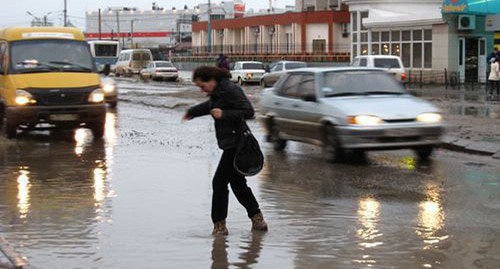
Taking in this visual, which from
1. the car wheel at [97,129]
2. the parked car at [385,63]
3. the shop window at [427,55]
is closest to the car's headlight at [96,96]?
the car wheel at [97,129]

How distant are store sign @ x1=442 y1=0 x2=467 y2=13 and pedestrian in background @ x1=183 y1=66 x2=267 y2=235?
31.4 meters

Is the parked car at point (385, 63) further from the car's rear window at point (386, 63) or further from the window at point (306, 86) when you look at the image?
the window at point (306, 86)

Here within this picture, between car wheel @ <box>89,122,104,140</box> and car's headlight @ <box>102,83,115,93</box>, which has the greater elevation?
car's headlight @ <box>102,83,115,93</box>

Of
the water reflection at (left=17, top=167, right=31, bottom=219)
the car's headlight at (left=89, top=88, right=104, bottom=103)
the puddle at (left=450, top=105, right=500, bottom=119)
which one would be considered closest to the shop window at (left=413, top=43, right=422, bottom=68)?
the puddle at (left=450, top=105, right=500, bottom=119)

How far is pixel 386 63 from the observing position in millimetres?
33906

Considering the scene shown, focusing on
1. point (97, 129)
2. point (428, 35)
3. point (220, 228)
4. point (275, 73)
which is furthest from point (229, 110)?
point (428, 35)

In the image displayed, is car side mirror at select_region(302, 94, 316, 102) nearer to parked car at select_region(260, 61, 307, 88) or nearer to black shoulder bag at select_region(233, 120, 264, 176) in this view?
black shoulder bag at select_region(233, 120, 264, 176)

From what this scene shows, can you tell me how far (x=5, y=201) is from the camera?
30.9 feet

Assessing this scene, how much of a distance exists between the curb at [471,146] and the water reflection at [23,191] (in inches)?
297

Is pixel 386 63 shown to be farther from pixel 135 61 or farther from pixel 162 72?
pixel 135 61

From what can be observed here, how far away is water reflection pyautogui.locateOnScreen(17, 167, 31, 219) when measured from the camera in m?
8.83

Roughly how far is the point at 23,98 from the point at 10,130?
109 centimetres

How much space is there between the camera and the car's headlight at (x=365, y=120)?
12.3m

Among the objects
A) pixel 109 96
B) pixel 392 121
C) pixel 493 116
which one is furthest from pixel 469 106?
pixel 392 121
